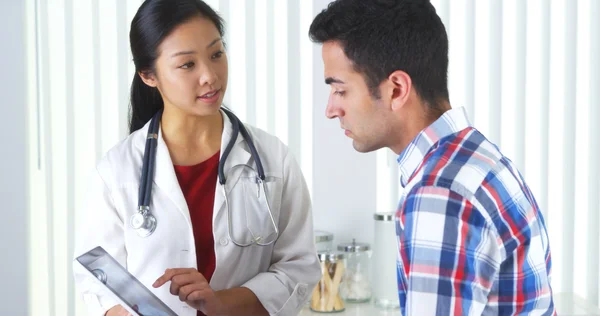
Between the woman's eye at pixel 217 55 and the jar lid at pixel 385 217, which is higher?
the woman's eye at pixel 217 55

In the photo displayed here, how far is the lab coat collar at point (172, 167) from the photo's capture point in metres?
1.55

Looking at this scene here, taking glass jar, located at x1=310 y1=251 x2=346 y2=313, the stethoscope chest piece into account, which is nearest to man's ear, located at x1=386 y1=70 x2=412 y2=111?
the stethoscope chest piece

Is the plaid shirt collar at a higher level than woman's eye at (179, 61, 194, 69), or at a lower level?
lower

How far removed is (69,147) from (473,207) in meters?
1.86

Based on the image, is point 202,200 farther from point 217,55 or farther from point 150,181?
point 217,55

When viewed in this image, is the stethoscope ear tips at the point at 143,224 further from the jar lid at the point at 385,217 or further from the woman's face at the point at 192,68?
the jar lid at the point at 385,217

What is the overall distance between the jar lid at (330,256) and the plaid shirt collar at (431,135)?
1189 mm

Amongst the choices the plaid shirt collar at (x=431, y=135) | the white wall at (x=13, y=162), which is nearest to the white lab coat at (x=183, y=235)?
the plaid shirt collar at (x=431, y=135)

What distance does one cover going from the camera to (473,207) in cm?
87

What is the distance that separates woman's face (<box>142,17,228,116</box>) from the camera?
1.53 m

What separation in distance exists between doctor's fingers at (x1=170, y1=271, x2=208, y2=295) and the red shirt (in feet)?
0.48

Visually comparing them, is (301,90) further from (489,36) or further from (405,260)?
(405,260)

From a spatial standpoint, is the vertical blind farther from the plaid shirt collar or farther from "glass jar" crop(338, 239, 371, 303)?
the plaid shirt collar

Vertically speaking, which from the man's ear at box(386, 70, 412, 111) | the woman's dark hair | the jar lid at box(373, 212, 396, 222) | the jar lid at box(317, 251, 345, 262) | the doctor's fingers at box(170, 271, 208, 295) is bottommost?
the jar lid at box(317, 251, 345, 262)
